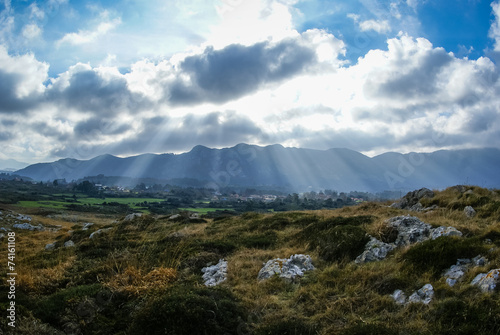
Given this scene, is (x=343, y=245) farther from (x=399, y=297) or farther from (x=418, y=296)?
(x=418, y=296)

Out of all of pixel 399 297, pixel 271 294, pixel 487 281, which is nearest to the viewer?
pixel 487 281

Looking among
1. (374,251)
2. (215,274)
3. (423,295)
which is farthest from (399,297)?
(215,274)

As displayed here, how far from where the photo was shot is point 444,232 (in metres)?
11.1

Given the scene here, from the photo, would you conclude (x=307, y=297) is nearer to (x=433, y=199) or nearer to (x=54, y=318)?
(x=54, y=318)

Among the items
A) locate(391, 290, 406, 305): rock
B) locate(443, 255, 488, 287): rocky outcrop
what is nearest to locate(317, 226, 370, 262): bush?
locate(391, 290, 406, 305): rock

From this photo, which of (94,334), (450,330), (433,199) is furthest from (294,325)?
(433,199)

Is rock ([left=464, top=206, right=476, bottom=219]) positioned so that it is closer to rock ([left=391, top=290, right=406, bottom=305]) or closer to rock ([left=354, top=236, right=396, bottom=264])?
rock ([left=354, top=236, right=396, bottom=264])

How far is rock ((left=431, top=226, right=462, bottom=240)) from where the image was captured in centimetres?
1073

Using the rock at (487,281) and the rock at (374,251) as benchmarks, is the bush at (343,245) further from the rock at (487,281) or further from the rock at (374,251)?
the rock at (487,281)

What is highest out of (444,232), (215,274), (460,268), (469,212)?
(469,212)

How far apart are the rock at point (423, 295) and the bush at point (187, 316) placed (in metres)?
4.41

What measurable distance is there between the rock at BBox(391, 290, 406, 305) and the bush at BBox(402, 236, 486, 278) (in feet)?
4.51

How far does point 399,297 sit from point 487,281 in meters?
2.07

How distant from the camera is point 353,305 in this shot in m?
7.58
